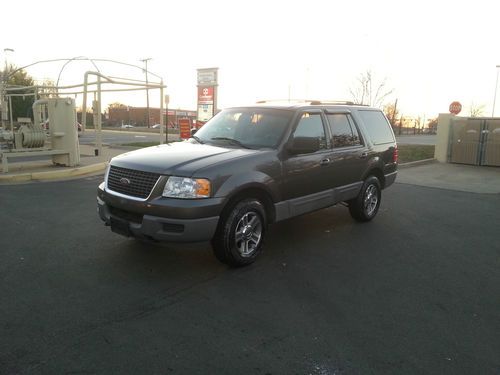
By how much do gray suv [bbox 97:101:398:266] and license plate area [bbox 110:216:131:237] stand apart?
0.04ft

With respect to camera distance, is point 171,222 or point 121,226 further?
point 121,226

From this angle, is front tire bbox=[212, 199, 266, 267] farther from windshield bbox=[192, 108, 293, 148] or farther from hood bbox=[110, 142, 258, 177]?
windshield bbox=[192, 108, 293, 148]

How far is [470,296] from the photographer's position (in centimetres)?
416

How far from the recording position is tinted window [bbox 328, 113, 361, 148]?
19.5 feet

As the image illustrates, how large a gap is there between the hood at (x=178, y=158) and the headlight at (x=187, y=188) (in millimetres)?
71

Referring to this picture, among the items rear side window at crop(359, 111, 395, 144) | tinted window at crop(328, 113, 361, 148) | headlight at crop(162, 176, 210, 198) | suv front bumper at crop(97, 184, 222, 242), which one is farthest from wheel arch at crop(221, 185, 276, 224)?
rear side window at crop(359, 111, 395, 144)

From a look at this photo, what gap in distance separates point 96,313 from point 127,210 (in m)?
1.19

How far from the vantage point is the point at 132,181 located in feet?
14.6

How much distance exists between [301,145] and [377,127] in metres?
2.61

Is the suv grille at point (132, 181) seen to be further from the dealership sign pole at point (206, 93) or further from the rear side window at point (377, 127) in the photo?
the dealership sign pole at point (206, 93)

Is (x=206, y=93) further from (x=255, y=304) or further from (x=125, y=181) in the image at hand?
(x=255, y=304)

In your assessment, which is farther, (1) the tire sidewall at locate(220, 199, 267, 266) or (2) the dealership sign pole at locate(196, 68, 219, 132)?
(2) the dealership sign pole at locate(196, 68, 219, 132)

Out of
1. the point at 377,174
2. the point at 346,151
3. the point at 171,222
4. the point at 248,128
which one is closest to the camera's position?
the point at 171,222

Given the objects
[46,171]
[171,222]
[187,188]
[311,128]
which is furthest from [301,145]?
[46,171]
